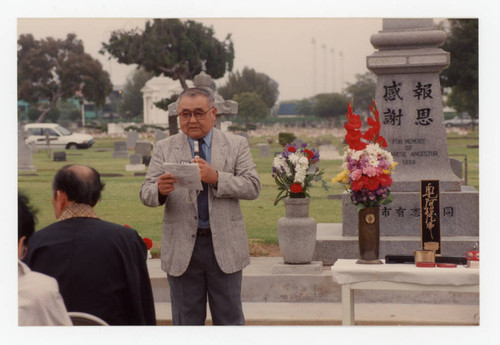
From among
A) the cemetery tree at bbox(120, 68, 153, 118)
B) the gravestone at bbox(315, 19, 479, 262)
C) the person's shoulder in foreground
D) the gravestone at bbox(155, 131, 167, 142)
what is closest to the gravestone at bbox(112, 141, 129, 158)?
the cemetery tree at bbox(120, 68, 153, 118)

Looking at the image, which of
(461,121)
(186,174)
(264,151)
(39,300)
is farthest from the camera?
(264,151)

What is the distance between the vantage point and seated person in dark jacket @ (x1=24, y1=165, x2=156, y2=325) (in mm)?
4266

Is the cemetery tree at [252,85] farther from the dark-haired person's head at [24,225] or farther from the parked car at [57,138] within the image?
the dark-haired person's head at [24,225]

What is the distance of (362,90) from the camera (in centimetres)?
1490

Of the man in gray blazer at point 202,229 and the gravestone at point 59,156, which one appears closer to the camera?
the man in gray blazer at point 202,229

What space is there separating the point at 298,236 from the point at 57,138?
44.3 ft

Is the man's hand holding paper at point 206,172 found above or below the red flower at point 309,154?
below

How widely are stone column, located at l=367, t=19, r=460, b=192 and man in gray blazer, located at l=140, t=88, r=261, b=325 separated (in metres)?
3.28

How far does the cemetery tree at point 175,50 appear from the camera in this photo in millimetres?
15859

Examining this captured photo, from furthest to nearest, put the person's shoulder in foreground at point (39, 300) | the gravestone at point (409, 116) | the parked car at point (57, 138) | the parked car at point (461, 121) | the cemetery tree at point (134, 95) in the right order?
the parked car at point (57, 138) → the cemetery tree at point (134, 95) → the parked car at point (461, 121) → the gravestone at point (409, 116) → the person's shoulder in foreground at point (39, 300)

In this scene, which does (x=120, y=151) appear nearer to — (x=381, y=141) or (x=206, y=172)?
(x=381, y=141)

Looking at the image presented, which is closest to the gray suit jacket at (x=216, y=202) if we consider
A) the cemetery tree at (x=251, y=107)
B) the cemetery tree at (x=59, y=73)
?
the cemetery tree at (x=59, y=73)

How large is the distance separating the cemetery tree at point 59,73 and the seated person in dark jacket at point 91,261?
732 centimetres

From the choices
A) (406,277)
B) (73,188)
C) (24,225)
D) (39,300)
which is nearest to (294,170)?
(406,277)
